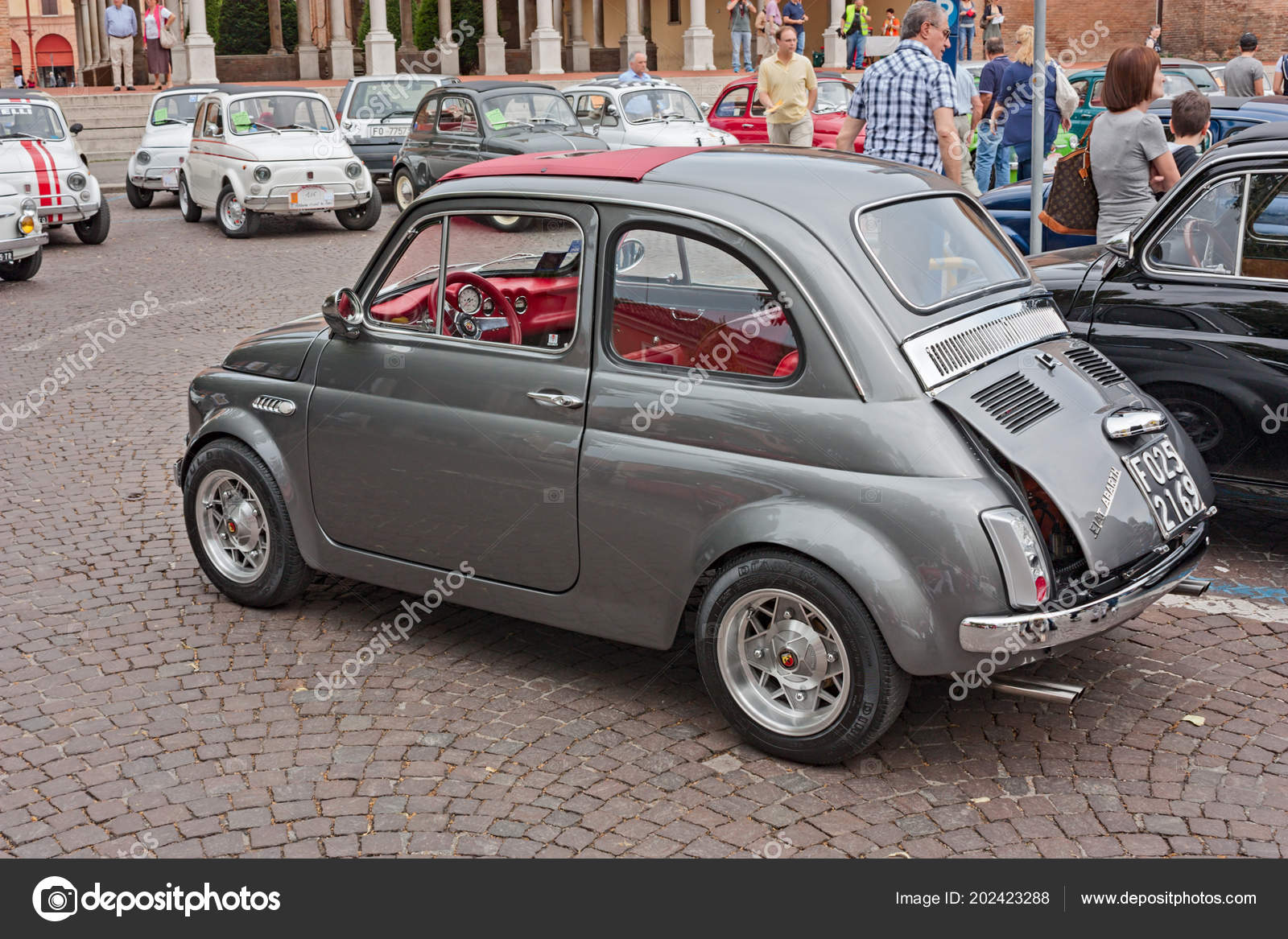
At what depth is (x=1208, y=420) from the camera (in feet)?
19.2

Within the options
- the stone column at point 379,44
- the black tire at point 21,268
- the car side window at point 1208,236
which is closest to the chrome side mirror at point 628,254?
the car side window at point 1208,236

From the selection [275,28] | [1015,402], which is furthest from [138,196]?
[275,28]

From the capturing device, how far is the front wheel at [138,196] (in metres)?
21.5

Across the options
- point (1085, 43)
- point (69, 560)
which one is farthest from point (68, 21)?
point (69, 560)

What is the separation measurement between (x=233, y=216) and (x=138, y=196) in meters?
4.63

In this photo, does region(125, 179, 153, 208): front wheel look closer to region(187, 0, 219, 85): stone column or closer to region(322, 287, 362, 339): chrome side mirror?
region(187, 0, 219, 85): stone column

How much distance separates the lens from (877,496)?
402 centimetres

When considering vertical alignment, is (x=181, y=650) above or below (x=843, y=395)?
below

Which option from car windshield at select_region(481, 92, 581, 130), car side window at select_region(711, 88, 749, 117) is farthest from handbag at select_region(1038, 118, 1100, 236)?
car side window at select_region(711, 88, 749, 117)

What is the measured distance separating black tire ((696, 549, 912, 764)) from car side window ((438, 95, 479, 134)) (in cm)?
1525

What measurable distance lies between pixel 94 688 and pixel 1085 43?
5219 centimetres

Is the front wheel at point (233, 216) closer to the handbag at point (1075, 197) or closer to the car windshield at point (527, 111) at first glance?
the car windshield at point (527, 111)

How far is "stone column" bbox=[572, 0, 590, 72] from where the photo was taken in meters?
50.3
